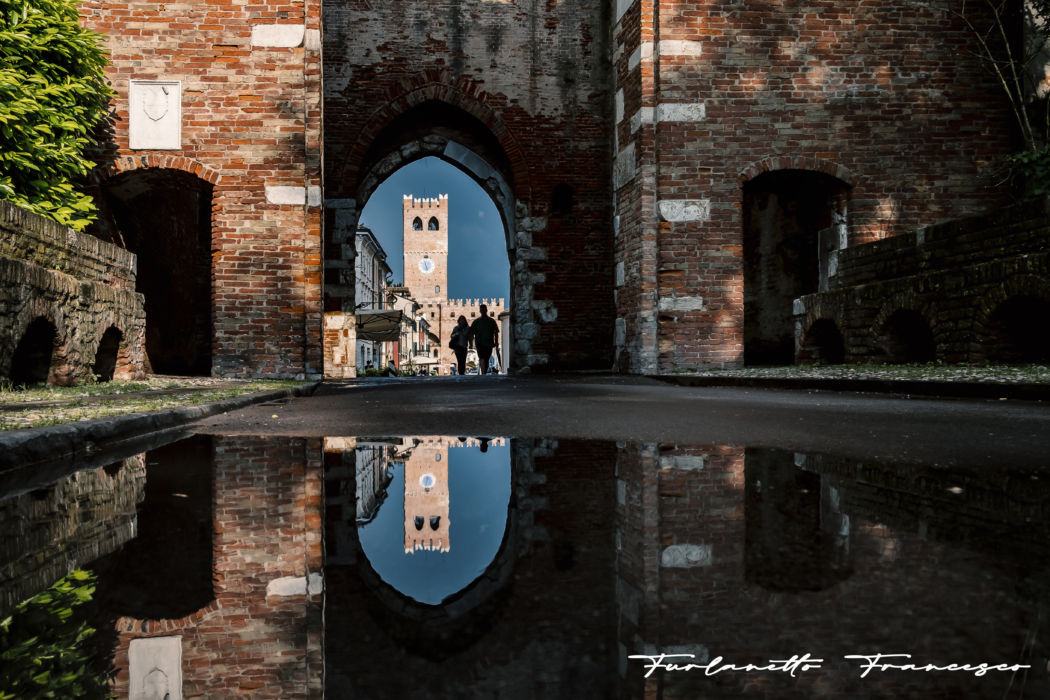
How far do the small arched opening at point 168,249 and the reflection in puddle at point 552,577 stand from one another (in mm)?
10947

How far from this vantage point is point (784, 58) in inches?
492

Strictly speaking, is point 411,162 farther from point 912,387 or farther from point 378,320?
point 912,387

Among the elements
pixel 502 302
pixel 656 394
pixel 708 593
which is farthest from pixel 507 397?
pixel 502 302

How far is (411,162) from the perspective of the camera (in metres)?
16.5

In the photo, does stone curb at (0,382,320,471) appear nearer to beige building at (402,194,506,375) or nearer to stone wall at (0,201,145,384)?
stone wall at (0,201,145,384)

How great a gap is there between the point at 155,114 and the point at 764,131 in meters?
9.35

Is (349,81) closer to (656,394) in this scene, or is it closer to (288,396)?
(288,396)

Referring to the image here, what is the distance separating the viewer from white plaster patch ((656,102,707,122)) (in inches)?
487

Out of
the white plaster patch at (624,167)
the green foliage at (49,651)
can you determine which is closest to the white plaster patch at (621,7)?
the white plaster patch at (624,167)

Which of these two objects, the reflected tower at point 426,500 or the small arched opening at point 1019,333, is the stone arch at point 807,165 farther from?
the reflected tower at point 426,500

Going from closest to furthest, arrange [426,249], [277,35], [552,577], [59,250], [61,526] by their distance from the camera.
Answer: [552,577] → [61,526] → [59,250] → [277,35] → [426,249]

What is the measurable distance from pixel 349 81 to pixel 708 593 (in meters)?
15.0

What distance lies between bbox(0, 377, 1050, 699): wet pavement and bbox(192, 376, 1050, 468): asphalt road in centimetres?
11
